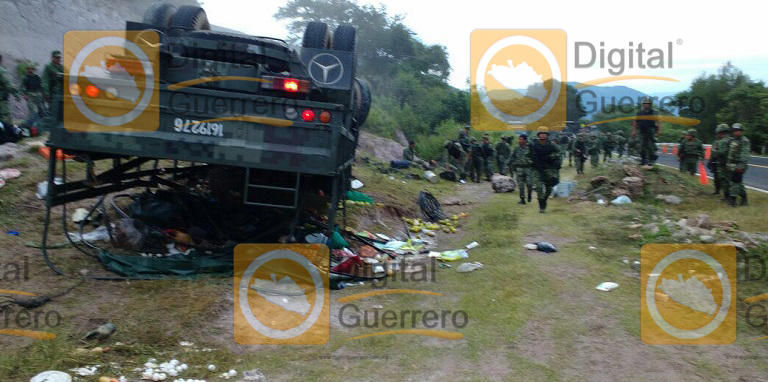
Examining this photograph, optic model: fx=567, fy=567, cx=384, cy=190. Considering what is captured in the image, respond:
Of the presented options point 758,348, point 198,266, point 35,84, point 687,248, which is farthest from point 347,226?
point 35,84

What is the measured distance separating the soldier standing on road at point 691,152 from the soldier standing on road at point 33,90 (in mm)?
14920

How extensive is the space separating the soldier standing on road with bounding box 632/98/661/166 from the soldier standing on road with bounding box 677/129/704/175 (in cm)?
177

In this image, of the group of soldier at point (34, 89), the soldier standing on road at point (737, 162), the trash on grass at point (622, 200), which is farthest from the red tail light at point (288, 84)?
the soldier standing on road at point (737, 162)

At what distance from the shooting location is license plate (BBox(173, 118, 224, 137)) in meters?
4.88

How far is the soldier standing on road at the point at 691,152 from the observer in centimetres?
1460

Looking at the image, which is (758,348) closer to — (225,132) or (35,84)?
(225,132)

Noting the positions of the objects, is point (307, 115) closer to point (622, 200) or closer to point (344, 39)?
point (344, 39)

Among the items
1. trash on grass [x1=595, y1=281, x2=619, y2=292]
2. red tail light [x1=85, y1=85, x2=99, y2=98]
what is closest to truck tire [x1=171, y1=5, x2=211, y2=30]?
red tail light [x1=85, y1=85, x2=99, y2=98]

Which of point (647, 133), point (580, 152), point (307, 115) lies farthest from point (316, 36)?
point (580, 152)

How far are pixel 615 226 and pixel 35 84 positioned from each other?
1058cm

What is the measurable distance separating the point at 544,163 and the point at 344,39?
5.17 metres

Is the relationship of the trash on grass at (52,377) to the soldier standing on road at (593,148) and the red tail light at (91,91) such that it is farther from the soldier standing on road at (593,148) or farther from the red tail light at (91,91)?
the soldier standing on road at (593,148)

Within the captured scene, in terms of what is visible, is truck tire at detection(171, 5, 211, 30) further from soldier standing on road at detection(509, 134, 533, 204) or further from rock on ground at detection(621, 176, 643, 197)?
rock on ground at detection(621, 176, 643, 197)

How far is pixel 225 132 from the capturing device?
4.91m
